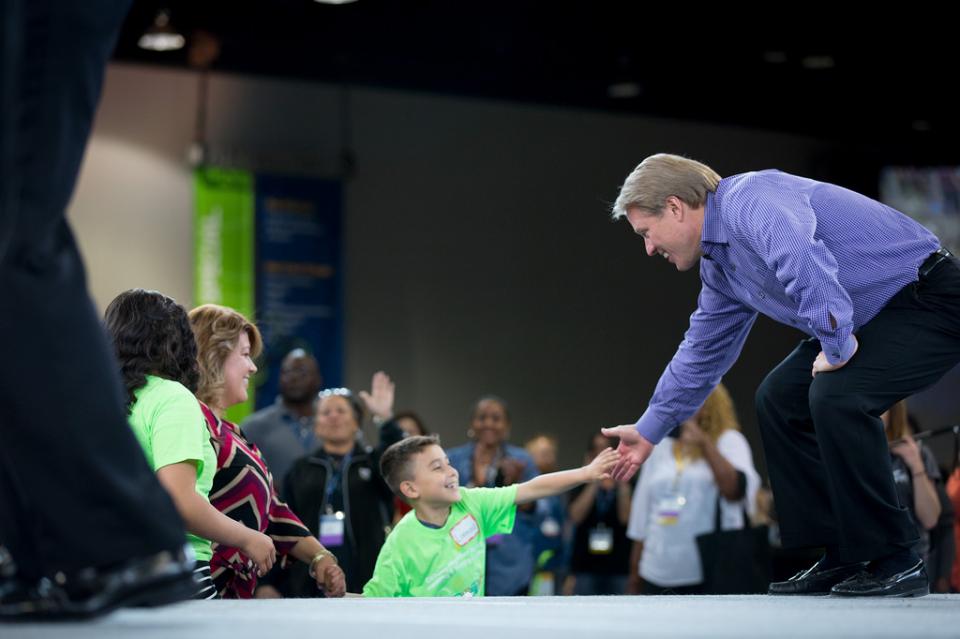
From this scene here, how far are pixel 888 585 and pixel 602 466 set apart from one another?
0.88 metres

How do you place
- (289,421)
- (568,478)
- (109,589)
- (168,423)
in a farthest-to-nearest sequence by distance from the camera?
(289,421), (568,478), (168,423), (109,589)

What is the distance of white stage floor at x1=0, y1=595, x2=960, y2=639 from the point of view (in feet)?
4.67

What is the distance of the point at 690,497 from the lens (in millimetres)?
5645

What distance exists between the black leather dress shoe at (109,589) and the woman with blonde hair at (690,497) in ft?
13.7

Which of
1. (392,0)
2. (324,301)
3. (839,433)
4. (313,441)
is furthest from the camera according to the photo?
(324,301)

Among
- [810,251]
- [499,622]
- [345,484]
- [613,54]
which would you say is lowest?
[345,484]

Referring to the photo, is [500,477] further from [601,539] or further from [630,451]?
[630,451]

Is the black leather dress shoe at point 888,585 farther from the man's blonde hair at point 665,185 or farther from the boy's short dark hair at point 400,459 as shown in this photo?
the boy's short dark hair at point 400,459

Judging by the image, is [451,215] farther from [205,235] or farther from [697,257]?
[697,257]

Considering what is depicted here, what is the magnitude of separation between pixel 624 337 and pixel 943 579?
5407 mm

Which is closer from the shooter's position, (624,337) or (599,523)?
(599,523)

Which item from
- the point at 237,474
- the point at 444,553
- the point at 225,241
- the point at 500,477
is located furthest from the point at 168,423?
the point at 225,241

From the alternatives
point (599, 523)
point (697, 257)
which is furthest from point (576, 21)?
point (697, 257)

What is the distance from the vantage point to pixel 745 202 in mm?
2791
